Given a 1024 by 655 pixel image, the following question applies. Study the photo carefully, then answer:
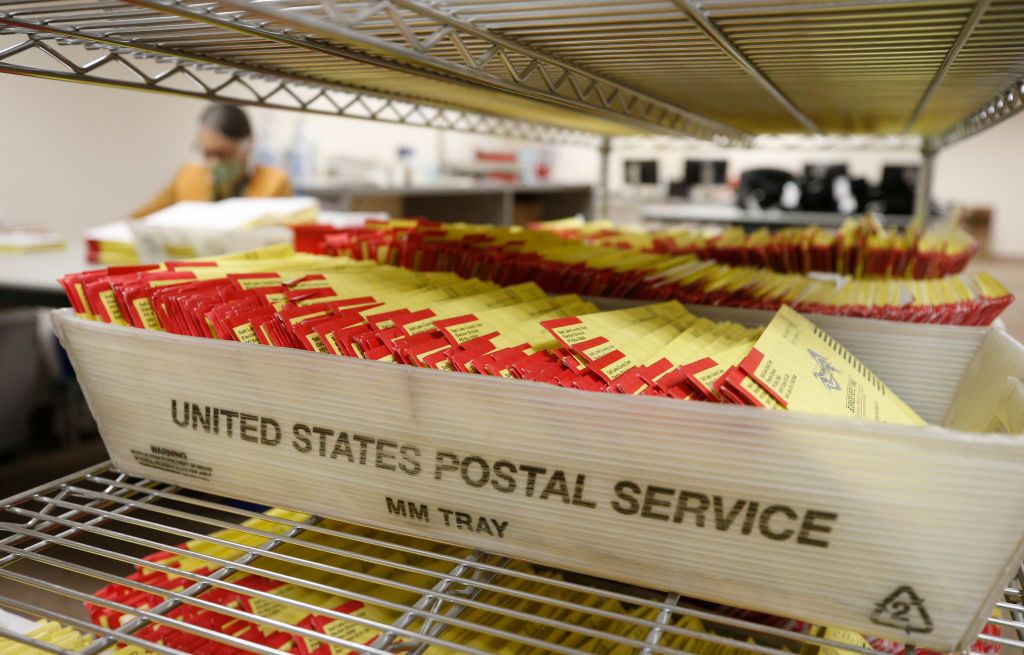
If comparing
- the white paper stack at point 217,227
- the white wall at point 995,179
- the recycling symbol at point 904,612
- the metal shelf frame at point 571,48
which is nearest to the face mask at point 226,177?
the white paper stack at point 217,227

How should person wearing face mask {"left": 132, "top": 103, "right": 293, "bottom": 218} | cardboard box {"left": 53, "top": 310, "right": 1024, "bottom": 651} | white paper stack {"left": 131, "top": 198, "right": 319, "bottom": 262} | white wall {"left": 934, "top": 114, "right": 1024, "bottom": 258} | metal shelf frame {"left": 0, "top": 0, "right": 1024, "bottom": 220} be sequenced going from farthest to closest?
1. white wall {"left": 934, "top": 114, "right": 1024, "bottom": 258}
2. person wearing face mask {"left": 132, "top": 103, "right": 293, "bottom": 218}
3. white paper stack {"left": 131, "top": 198, "right": 319, "bottom": 262}
4. metal shelf frame {"left": 0, "top": 0, "right": 1024, "bottom": 220}
5. cardboard box {"left": 53, "top": 310, "right": 1024, "bottom": 651}

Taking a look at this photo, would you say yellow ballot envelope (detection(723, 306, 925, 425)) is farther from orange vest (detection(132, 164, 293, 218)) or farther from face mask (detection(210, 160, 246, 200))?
face mask (detection(210, 160, 246, 200))

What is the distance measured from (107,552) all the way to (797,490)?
60 centimetres

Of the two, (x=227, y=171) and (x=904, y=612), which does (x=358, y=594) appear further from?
(x=227, y=171)

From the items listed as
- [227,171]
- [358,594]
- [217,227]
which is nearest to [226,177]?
[227,171]

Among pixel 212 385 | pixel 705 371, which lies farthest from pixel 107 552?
pixel 705 371

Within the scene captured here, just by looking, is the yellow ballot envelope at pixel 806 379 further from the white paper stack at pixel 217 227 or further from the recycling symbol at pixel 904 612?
the white paper stack at pixel 217 227

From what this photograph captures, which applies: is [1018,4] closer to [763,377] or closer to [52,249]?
[763,377]

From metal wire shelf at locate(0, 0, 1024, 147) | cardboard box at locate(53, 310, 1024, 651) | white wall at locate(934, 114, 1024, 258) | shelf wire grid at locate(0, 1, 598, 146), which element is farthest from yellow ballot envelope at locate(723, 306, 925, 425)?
white wall at locate(934, 114, 1024, 258)

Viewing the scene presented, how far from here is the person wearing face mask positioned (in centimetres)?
323

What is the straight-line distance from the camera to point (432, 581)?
0.84m

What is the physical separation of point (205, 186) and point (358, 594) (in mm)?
3147

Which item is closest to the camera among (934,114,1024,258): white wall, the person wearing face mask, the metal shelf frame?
the metal shelf frame

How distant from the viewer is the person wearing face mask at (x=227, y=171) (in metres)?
3.23
